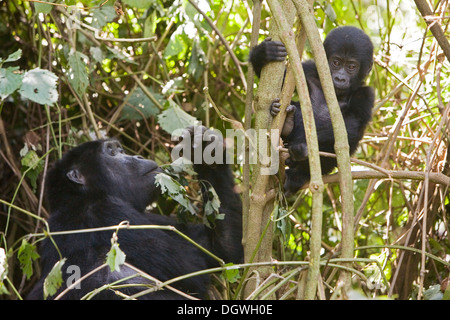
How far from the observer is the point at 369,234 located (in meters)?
3.69

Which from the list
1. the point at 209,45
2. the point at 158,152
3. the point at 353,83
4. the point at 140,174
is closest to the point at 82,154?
the point at 140,174

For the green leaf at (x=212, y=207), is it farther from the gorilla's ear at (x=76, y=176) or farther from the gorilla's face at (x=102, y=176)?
the gorilla's ear at (x=76, y=176)

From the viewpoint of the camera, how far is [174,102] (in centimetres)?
354

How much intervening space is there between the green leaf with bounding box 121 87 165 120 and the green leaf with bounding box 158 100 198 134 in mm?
343

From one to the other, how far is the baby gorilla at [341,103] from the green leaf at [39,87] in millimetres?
866

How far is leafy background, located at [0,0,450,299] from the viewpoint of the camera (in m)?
3.16

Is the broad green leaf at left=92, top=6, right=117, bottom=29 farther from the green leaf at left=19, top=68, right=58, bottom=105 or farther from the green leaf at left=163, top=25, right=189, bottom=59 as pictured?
the green leaf at left=19, top=68, right=58, bottom=105

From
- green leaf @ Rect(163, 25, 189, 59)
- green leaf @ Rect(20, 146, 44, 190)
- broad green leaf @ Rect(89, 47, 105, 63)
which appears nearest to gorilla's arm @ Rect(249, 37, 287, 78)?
green leaf @ Rect(163, 25, 189, 59)

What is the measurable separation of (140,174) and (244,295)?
1.14 meters

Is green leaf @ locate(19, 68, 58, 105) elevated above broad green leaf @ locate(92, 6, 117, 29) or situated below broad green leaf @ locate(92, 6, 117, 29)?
below

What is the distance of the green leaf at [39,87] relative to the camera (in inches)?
94.8

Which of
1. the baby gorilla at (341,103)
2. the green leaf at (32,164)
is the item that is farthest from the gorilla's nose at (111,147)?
the baby gorilla at (341,103)

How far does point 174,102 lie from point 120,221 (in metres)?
0.98

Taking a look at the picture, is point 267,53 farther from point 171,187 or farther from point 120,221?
point 120,221
